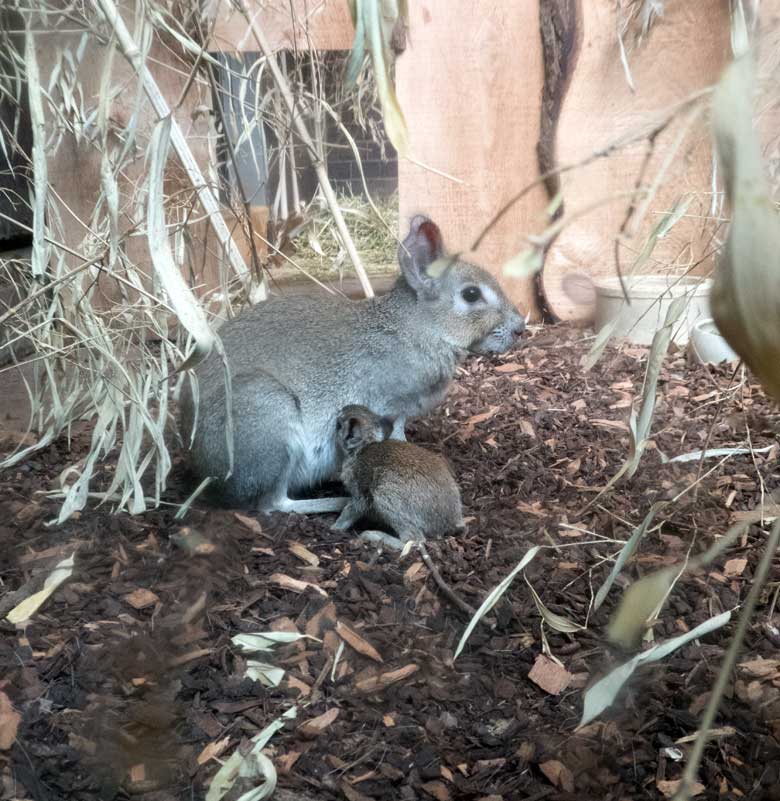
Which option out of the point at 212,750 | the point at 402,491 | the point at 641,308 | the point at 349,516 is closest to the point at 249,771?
the point at 212,750

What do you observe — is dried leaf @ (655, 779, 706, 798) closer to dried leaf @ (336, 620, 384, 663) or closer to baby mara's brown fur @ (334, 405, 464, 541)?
dried leaf @ (336, 620, 384, 663)

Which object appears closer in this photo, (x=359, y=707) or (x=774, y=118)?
(x=359, y=707)

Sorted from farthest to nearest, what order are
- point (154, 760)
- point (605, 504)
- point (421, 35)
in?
point (421, 35) < point (605, 504) < point (154, 760)

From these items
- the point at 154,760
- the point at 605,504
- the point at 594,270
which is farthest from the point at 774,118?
the point at 154,760

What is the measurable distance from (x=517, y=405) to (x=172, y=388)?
2.05 m

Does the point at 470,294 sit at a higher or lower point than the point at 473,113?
lower

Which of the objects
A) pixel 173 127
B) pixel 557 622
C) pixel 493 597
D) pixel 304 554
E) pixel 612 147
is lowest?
pixel 304 554

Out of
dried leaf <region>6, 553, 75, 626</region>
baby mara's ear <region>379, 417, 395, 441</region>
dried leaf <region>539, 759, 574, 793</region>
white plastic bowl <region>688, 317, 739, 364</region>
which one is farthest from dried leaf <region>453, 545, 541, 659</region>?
white plastic bowl <region>688, 317, 739, 364</region>

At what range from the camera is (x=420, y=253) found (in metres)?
4.88

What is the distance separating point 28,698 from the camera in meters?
2.75

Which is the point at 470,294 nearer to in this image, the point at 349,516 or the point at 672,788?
the point at 349,516

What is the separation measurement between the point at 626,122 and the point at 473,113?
113 centimetres

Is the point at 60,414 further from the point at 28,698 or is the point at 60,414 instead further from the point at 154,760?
the point at 154,760

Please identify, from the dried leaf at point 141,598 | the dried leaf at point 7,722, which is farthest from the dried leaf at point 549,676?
the dried leaf at point 7,722
